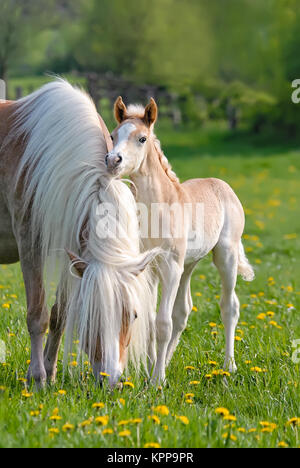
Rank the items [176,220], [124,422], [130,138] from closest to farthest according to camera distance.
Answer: [124,422] → [130,138] → [176,220]

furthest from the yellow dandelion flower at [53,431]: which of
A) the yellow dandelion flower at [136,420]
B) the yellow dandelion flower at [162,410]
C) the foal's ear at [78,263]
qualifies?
the foal's ear at [78,263]

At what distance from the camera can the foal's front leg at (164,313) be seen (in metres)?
4.04

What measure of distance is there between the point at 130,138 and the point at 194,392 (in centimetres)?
148

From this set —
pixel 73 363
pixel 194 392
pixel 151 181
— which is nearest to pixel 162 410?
pixel 73 363

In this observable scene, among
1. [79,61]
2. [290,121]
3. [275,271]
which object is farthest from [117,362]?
[79,61]

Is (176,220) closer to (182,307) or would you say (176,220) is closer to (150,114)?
(150,114)

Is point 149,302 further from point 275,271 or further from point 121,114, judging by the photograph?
point 275,271

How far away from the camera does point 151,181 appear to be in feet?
13.3

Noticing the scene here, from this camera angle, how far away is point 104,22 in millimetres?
26766

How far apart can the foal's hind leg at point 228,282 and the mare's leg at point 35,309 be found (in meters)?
1.30

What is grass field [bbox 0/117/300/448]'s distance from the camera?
2.95m

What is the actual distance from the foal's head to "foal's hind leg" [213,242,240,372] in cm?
104
